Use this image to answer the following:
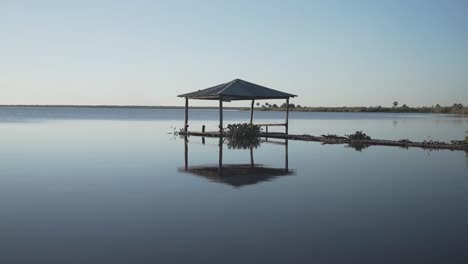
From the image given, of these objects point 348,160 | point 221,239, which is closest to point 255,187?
point 221,239

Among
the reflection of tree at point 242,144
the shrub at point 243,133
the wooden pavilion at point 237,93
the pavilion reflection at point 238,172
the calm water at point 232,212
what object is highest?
the wooden pavilion at point 237,93

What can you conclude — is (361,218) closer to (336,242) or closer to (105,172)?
(336,242)

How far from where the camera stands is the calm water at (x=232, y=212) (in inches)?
253

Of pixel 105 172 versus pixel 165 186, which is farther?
pixel 105 172

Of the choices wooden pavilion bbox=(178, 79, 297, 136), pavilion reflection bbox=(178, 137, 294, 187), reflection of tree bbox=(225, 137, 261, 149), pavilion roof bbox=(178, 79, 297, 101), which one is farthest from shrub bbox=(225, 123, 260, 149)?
pavilion reflection bbox=(178, 137, 294, 187)

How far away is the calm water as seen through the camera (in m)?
6.41

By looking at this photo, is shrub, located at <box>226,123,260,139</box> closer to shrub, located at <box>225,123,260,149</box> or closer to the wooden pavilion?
shrub, located at <box>225,123,260,149</box>

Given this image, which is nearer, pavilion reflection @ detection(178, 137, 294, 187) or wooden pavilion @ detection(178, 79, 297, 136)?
pavilion reflection @ detection(178, 137, 294, 187)

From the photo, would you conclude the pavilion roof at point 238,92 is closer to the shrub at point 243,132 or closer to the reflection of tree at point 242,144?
the shrub at point 243,132

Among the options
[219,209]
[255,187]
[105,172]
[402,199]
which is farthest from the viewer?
[105,172]

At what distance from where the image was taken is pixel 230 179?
12.7 m

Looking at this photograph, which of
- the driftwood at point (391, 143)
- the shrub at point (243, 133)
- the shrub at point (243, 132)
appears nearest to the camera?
the driftwood at point (391, 143)

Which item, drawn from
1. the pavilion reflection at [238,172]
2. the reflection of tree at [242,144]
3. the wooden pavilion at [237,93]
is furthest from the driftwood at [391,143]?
the pavilion reflection at [238,172]

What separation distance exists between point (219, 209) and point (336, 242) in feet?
8.98
